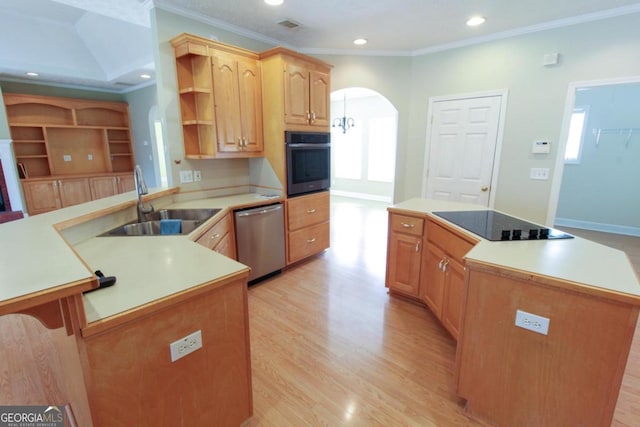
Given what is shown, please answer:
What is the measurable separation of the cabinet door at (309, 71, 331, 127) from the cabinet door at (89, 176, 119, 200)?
554 cm

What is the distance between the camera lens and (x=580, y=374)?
128 cm

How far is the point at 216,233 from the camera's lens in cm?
246

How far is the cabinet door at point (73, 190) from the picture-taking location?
19.6 ft

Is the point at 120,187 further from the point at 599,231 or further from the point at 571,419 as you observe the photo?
the point at 599,231

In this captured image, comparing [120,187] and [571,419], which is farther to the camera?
[120,187]

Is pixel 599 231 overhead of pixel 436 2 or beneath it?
beneath

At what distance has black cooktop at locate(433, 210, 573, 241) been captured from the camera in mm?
1794

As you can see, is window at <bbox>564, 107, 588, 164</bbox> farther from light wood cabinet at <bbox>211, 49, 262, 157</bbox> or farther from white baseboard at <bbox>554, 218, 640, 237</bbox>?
Answer: light wood cabinet at <bbox>211, 49, 262, 157</bbox>

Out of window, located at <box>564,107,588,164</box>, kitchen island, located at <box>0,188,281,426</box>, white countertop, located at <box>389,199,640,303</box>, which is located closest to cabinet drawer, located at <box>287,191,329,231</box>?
kitchen island, located at <box>0,188,281,426</box>

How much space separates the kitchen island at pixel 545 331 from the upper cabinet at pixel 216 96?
2467 millimetres

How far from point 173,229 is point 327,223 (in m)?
2.06

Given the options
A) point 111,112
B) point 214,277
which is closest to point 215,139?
point 214,277

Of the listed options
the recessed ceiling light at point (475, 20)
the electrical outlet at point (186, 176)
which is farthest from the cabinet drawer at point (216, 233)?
the recessed ceiling light at point (475, 20)

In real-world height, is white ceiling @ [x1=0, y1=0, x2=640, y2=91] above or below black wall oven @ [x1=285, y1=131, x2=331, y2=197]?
above
